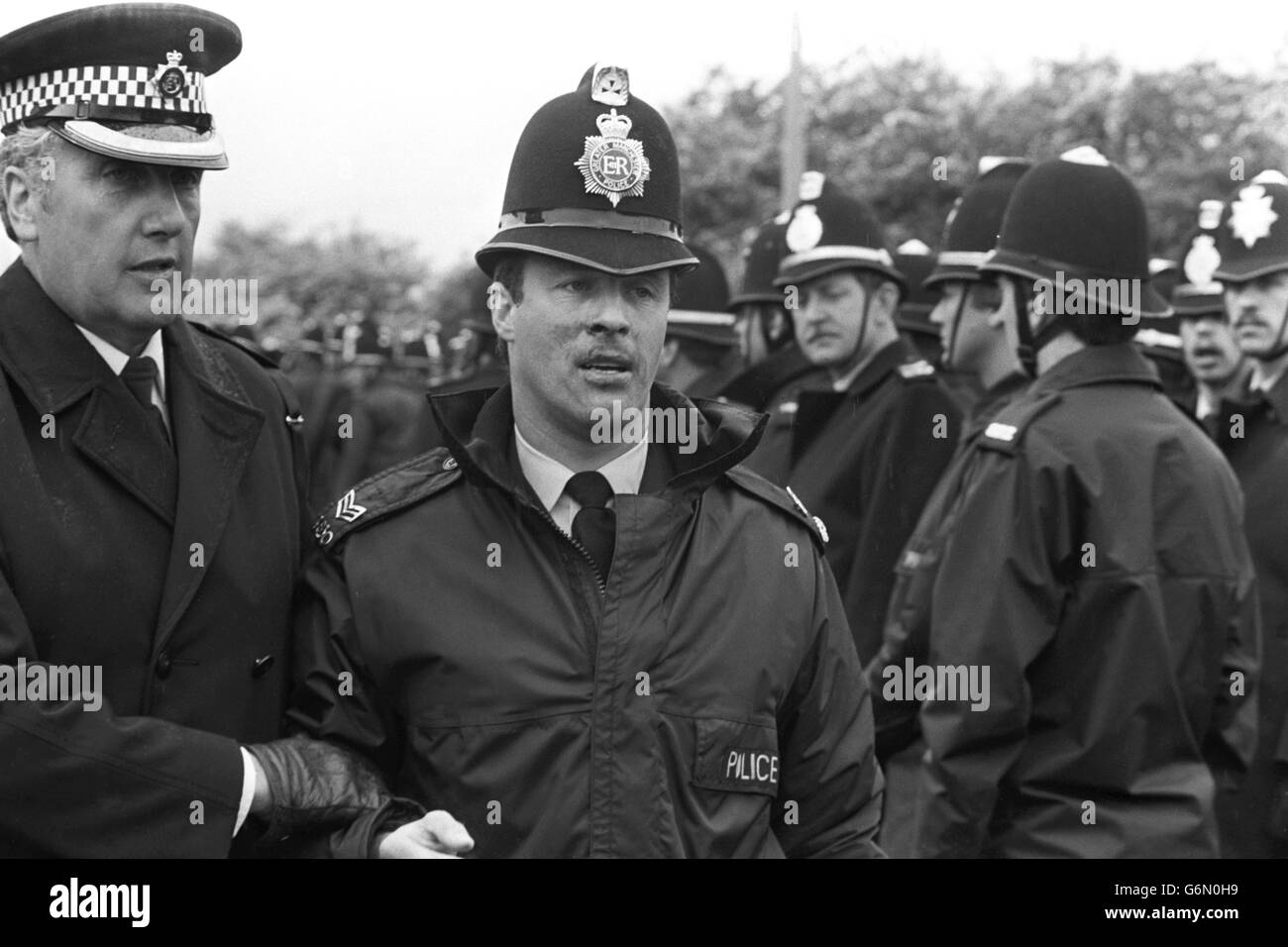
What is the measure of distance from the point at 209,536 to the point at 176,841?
575 millimetres

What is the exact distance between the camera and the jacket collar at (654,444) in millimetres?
3400

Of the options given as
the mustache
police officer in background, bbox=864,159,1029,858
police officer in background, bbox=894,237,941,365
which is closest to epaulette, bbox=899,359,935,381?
police officer in background, bbox=864,159,1029,858

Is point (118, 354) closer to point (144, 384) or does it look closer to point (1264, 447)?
point (144, 384)

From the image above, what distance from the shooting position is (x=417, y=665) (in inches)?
129

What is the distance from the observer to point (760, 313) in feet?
30.0

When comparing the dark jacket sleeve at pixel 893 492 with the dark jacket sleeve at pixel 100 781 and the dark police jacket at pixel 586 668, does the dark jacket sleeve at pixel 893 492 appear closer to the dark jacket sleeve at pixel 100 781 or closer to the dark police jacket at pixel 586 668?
the dark police jacket at pixel 586 668

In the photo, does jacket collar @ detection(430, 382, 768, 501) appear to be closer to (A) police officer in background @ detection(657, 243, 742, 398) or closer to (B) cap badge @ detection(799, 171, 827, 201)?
(B) cap badge @ detection(799, 171, 827, 201)

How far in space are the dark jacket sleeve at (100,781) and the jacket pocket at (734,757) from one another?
827 mm

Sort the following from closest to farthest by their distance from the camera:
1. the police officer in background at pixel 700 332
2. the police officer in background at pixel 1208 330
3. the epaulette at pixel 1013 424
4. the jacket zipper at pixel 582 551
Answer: the jacket zipper at pixel 582 551 < the epaulette at pixel 1013 424 < the police officer in background at pixel 1208 330 < the police officer in background at pixel 700 332

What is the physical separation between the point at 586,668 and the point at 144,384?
1067 mm

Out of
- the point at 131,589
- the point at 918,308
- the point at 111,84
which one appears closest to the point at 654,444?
the point at 131,589

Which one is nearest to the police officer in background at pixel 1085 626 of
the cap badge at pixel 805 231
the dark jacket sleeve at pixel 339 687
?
the dark jacket sleeve at pixel 339 687

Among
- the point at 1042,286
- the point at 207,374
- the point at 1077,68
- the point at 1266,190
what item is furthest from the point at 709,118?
the point at 207,374
